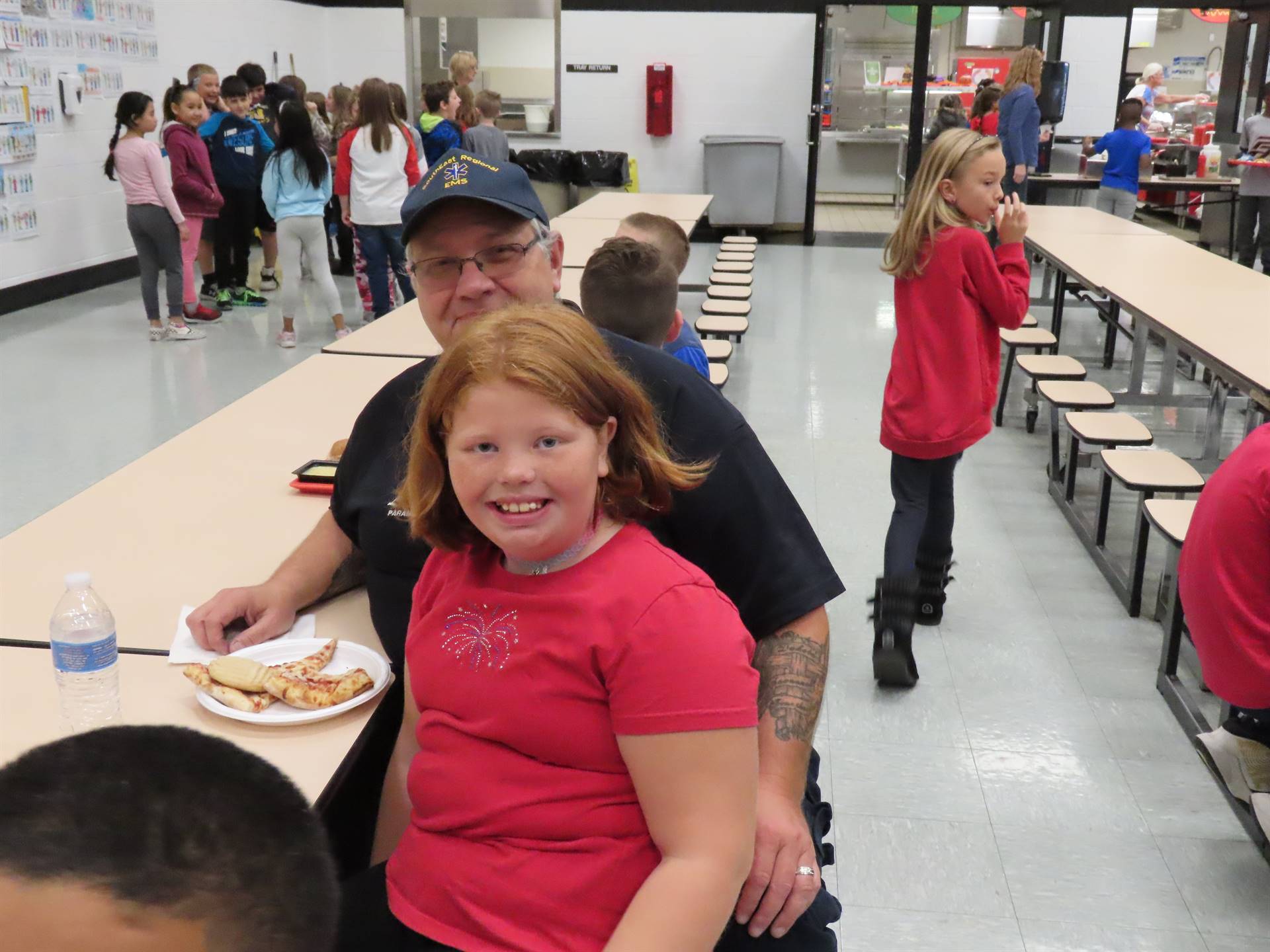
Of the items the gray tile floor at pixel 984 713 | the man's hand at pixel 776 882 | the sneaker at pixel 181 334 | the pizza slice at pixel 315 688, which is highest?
the pizza slice at pixel 315 688

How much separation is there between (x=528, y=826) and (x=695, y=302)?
25.1 ft

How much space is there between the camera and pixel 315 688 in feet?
5.03

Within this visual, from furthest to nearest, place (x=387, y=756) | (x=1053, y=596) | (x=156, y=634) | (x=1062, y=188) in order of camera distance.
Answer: (x=1062, y=188) → (x=1053, y=596) → (x=387, y=756) → (x=156, y=634)

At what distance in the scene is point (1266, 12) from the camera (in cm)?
1152

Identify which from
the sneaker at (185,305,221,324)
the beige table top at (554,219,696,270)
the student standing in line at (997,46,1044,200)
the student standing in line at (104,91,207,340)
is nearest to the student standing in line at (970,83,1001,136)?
the student standing in line at (997,46,1044,200)

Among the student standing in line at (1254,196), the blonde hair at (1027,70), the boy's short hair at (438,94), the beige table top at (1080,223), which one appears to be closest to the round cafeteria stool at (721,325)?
the beige table top at (1080,223)

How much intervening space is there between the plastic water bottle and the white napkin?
0.34ft

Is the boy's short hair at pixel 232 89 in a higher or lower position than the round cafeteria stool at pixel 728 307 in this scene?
higher

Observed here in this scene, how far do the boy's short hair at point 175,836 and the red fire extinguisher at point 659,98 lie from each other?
11.3m

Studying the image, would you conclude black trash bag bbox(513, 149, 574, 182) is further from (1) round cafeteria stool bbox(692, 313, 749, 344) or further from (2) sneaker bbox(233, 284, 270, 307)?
(1) round cafeteria stool bbox(692, 313, 749, 344)

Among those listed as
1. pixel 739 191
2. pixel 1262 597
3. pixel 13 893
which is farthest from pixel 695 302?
pixel 13 893

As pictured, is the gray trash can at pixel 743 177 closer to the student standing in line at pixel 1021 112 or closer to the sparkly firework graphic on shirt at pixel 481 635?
the student standing in line at pixel 1021 112

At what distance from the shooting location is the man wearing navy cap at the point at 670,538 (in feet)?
4.53

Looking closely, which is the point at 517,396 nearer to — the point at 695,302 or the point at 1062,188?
the point at 695,302
